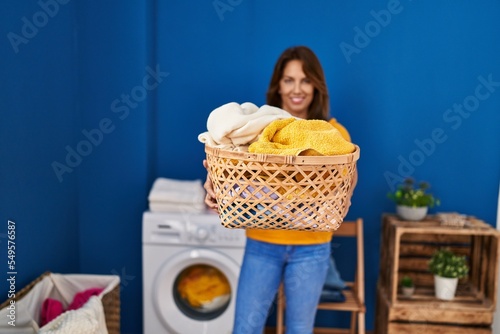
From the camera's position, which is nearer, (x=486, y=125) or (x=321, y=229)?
(x=321, y=229)

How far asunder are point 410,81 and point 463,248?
36.9 inches

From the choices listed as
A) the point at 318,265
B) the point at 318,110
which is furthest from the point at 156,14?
the point at 318,265

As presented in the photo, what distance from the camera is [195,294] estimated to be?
2502 mm

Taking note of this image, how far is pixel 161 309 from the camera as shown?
8.11 feet

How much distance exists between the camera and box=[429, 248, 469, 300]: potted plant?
8.16 ft

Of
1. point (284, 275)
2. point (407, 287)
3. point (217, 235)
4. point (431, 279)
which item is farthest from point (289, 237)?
point (431, 279)

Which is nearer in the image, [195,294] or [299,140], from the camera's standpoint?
[299,140]

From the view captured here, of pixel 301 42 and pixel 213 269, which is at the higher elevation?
pixel 301 42

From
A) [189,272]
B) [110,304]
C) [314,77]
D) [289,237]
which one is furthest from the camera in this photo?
[189,272]

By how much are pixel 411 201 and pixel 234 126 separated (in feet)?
5.19

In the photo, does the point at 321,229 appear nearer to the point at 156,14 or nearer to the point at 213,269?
the point at 213,269

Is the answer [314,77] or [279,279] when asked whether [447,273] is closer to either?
[279,279]

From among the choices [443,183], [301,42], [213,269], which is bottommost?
[213,269]

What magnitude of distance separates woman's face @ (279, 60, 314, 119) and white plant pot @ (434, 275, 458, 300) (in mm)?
1172
